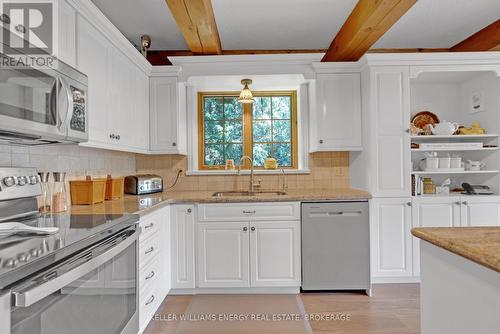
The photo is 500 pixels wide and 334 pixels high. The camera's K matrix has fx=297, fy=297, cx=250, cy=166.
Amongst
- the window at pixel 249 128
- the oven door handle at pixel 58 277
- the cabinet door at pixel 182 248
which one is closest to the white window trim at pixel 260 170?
the window at pixel 249 128

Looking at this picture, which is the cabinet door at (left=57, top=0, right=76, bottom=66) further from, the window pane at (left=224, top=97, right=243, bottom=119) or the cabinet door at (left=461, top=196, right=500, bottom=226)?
the cabinet door at (left=461, top=196, right=500, bottom=226)

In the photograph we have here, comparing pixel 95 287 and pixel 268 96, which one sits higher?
pixel 268 96

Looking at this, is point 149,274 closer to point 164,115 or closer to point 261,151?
point 164,115

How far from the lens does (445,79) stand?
10.4ft

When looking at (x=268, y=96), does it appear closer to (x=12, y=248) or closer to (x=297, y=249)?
(x=297, y=249)

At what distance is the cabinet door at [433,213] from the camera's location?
9.18 ft

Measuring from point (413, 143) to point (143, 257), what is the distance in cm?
272

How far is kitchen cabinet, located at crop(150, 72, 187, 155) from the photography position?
10.0 feet

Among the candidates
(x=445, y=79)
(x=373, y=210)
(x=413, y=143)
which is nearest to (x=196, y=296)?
(x=373, y=210)

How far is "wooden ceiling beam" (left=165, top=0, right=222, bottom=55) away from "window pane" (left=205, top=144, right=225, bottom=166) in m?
1.04

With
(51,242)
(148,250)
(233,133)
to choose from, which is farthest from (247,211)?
(51,242)

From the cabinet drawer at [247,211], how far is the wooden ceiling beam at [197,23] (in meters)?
1.50

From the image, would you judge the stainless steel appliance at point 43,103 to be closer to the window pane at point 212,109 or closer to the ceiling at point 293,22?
the ceiling at point 293,22

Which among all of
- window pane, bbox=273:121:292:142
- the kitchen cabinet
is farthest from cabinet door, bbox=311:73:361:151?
the kitchen cabinet
